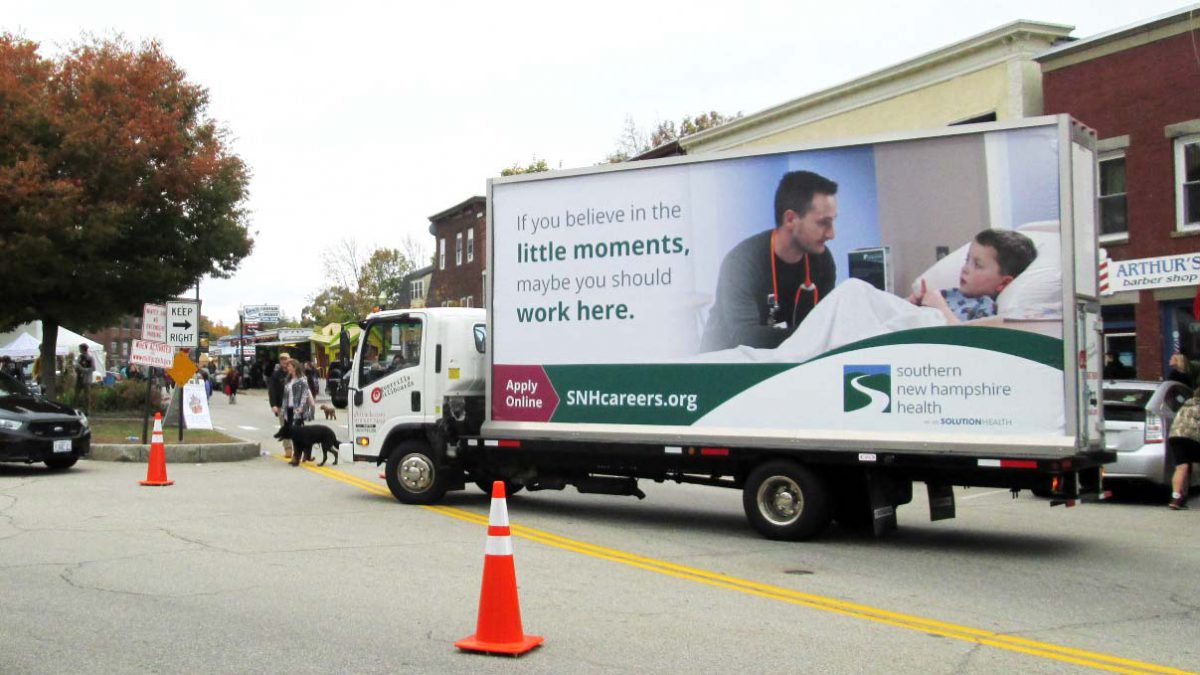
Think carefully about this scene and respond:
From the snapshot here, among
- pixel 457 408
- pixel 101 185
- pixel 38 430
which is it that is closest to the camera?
pixel 457 408

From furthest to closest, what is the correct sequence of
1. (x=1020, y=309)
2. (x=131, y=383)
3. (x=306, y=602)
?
(x=131, y=383), (x=1020, y=309), (x=306, y=602)

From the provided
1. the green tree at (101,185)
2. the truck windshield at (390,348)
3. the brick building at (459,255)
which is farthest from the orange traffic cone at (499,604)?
the brick building at (459,255)

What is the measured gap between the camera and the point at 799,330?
34.2 feet

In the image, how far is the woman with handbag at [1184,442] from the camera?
12.8 metres

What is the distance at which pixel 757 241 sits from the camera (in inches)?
421

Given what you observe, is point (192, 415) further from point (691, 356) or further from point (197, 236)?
point (691, 356)

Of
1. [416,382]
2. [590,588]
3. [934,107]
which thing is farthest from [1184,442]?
[934,107]

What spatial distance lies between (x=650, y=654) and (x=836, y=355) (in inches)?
180

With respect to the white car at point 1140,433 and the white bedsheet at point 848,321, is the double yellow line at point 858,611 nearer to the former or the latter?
the white bedsheet at point 848,321

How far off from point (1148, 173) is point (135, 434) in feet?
64.2

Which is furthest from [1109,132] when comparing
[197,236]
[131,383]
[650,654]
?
[131,383]

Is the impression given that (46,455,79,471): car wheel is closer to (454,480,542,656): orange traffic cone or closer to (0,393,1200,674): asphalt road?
(0,393,1200,674): asphalt road

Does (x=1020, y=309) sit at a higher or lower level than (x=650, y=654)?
higher

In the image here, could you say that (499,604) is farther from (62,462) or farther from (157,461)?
A: (62,462)
